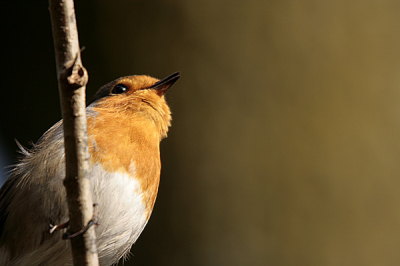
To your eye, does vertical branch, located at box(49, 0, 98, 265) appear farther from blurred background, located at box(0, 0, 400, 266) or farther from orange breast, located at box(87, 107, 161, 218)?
blurred background, located at box(0, 0, 400, 266)

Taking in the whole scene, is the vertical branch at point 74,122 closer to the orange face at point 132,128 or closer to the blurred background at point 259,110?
the orange face at point 132,128

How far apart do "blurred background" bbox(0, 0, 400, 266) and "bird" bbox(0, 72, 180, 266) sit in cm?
146

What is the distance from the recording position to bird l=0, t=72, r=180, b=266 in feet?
5.17

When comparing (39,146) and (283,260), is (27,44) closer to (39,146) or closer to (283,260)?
(39,146)

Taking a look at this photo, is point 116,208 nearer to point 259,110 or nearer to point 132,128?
point 132,128

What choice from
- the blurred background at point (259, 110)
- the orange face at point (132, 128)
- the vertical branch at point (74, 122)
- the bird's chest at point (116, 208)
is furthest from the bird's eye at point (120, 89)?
the blurred background at point (259, 110)

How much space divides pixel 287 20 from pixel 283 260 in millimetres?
1811

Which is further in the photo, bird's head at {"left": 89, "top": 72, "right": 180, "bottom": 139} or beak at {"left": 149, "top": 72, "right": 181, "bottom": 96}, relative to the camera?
beak at {"left": 149, "top": 72, "right": 181, "bottom": 96}

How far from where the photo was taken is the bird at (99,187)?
1577mm

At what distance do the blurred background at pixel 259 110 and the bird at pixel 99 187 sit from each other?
4.80 ft

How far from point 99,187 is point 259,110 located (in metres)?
2.01

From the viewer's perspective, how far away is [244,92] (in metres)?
3.31

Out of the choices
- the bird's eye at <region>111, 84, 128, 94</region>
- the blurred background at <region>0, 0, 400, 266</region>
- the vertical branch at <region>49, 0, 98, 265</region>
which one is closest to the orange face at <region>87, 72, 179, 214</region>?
the bird's eye at <region>111, 84, 128, 94</region>

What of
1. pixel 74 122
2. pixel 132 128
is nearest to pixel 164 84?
pixel 132 128
